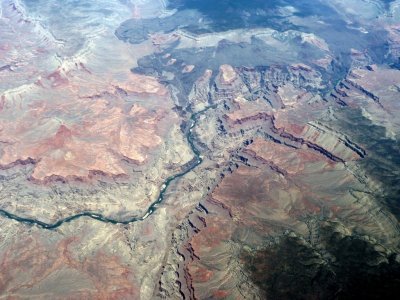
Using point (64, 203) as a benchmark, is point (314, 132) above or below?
above

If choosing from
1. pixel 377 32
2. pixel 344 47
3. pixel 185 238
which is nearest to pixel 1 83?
pixel 185 238

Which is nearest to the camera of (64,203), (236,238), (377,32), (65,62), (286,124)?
(236,238)

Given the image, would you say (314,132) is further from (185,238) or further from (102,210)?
(102,210)

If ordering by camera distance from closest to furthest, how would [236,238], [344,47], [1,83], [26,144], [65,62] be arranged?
[236,238] → [26,144] → [1,83] → [65,62] → [344,47]

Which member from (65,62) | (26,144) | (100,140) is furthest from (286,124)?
(65,62)

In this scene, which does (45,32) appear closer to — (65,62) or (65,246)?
(65,62)

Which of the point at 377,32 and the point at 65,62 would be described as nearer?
the point at 65,62
